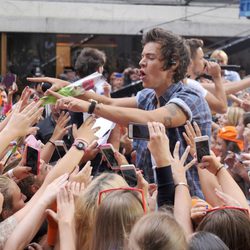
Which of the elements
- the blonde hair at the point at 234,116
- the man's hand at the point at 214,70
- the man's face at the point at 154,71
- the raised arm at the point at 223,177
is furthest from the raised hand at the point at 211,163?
the blonde hair at the point at 234,116

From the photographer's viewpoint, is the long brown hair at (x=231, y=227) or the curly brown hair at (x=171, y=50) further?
the curly brown hair at (x=171, y=50)

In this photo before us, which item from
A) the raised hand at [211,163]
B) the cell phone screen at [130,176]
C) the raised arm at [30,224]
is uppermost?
the raised hand at [211,163]

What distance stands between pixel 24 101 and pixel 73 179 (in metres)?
0.97

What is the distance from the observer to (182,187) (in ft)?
12.5

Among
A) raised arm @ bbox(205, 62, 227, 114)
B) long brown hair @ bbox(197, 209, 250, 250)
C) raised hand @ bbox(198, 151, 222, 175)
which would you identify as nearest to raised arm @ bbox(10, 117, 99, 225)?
raised hand @ bbox(198, 151, 222, 175)

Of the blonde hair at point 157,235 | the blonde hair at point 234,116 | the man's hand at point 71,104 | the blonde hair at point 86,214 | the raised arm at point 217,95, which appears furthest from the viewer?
the blonde hair at point 234,116

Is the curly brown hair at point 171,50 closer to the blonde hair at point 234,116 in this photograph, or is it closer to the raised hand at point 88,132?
the raised hand at point 88,132

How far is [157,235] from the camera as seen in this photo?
2971mm

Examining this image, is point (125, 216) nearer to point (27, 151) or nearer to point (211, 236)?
point (211, 236)

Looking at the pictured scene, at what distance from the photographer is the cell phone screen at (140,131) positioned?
4.25 meters

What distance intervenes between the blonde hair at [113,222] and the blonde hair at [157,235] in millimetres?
223

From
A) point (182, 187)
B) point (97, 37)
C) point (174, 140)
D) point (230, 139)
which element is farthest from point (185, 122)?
point (97, 37)

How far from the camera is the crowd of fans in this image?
3309 mm

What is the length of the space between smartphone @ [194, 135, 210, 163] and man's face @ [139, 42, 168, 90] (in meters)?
0.81
